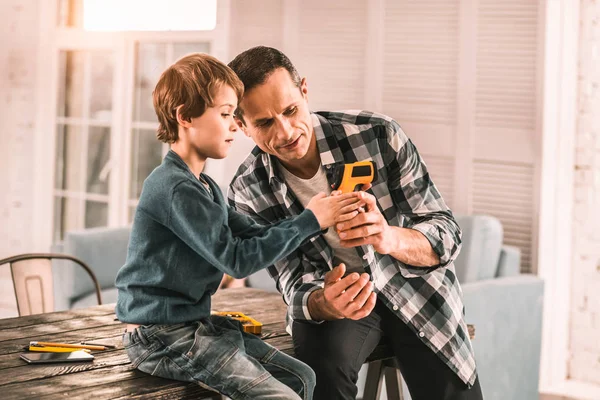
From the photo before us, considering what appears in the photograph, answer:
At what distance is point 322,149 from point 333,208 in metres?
0.37

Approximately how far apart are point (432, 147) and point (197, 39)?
5.87 ft

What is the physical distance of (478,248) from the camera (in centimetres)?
353

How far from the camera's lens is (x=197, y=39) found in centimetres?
515

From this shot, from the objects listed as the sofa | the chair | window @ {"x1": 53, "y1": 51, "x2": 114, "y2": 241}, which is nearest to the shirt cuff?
the chair

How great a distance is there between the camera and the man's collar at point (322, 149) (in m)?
1.98

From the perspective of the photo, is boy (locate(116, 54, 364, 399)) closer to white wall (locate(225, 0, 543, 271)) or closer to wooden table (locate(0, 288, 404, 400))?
wooden table (locate(0, 288, 404, 400))

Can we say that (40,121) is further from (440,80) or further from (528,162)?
(528,162)

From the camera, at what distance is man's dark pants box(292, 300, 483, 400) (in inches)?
72.4

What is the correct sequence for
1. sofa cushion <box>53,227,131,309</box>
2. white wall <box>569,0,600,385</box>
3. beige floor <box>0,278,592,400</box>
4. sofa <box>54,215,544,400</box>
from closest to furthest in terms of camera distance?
sofa <box>54,215,544,400</box> < white wall <box>569,0,600,385</box> < sofa cushion <box>53,227,131,309</box> < beige floor <box>0,278,592,400</box>

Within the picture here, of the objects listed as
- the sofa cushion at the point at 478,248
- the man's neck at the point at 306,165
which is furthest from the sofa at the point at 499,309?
the man's neck at the point at 306,165

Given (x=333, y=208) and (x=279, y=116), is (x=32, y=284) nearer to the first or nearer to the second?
(x=279, y=116)

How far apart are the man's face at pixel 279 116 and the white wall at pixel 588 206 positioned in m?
2.06

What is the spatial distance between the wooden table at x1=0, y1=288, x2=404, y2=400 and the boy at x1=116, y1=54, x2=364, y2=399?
0.15ft

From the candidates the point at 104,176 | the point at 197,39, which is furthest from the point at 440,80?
the point at 104,176
